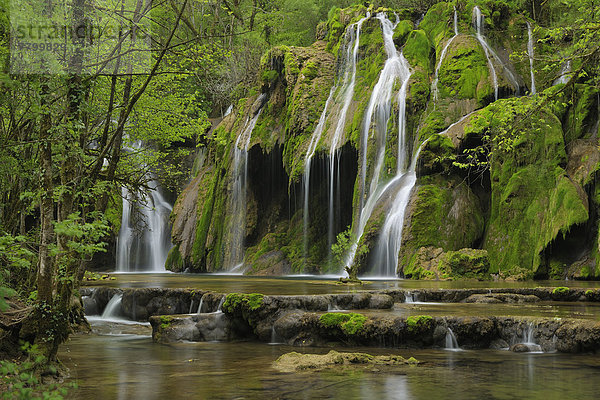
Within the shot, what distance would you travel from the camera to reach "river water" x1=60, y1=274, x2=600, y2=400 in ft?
20.1

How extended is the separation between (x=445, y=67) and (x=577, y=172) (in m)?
8.25

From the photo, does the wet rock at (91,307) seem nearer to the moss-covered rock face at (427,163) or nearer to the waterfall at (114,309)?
the waterfall at (114,309)

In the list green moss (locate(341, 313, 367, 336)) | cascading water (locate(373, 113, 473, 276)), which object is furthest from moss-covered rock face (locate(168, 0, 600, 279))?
green moss (locate(341, 313, 367, 336))

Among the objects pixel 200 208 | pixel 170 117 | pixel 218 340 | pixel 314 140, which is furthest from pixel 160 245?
pixel 218 340

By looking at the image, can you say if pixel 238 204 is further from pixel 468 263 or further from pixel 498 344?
pixel 498 344

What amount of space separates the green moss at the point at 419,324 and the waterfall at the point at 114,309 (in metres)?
7.91

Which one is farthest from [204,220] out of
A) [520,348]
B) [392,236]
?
[520,348]

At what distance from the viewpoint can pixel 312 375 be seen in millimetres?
7020

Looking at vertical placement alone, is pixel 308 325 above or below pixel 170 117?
below

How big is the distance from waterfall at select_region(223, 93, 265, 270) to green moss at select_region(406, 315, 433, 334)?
2067 centimetres

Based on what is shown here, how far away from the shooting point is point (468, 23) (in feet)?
87.6

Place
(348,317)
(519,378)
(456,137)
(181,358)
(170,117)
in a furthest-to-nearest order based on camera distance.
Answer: (456,137), (170,117), (348,317), (181,358), (519,378)

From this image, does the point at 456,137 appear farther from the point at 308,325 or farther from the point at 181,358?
the point at 181,358

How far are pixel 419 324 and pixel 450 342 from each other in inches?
21.8
